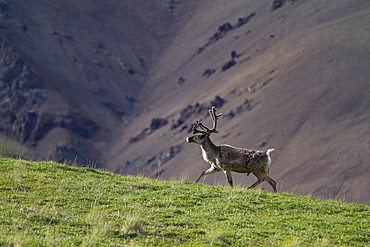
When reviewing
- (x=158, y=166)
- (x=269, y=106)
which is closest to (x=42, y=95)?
(x=158, y=166)

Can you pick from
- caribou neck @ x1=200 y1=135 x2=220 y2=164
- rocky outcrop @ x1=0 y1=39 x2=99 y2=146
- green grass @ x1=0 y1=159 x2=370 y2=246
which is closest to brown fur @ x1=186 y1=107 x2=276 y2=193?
caribou neck @ x1=200 y1=135 x2=220 y2=164

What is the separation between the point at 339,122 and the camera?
151 metres

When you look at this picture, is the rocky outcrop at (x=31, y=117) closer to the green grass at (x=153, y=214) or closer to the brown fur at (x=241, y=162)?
the brown fur at (x=241, y=162)

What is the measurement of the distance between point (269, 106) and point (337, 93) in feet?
65.5

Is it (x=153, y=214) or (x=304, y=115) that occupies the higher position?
(x=304, y=115)

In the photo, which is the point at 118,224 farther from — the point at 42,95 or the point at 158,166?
the point at 42,95

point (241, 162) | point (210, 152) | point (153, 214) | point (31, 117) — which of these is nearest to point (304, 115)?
point (31, 117)

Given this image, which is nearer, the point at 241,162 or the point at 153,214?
the point at 153,214

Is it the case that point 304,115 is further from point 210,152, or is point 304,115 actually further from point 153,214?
point 153,214

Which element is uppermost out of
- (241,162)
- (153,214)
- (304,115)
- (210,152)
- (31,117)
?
(31,117)

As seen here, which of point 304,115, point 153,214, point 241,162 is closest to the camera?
point 153,214

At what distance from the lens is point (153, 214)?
15.1 meters

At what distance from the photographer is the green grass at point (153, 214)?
13.1 m

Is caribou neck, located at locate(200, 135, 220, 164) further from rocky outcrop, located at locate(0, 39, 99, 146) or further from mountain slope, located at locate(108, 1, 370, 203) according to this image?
rocky outcrop, located at locate(0, 39, 99, 146)
